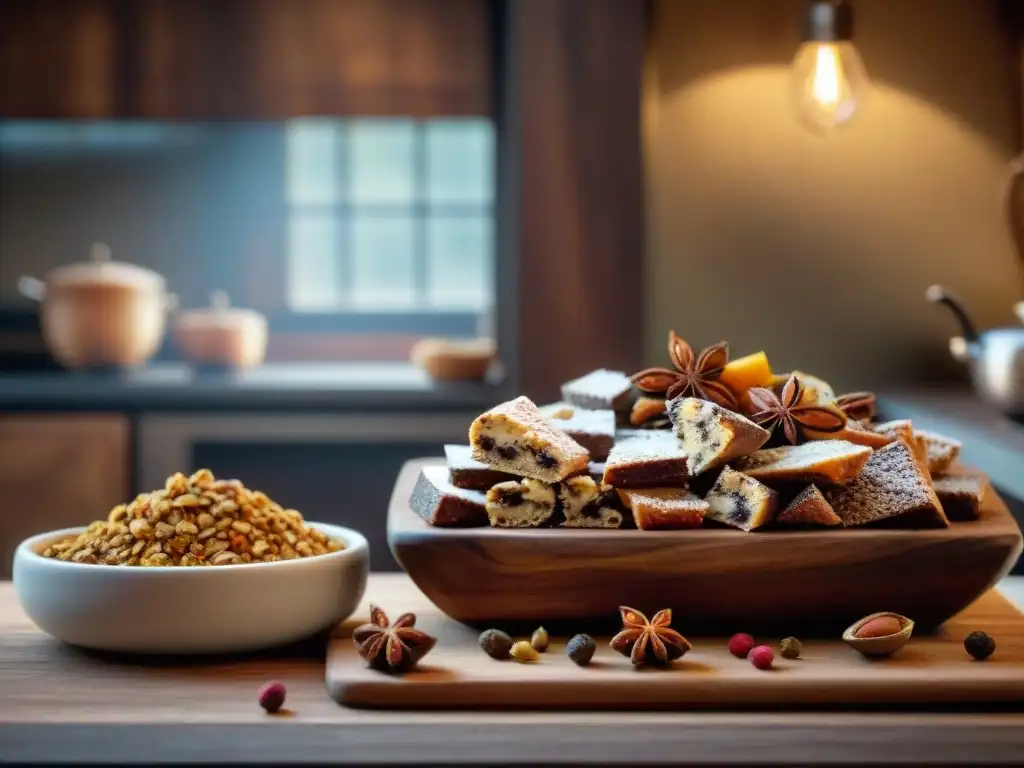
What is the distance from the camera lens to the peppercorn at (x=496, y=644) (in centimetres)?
95

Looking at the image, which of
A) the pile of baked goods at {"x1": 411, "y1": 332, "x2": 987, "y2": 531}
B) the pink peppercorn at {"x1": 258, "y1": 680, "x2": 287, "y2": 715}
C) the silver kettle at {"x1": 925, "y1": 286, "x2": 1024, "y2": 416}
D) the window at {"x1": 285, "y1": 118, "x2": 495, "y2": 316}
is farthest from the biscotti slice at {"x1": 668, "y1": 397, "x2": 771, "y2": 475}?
the window at {"x1": 285, "y1": 118, "x2": 495, "y2": 316}

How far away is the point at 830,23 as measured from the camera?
257 centimetres

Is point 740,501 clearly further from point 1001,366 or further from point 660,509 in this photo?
point 1001,366

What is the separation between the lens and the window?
164 inches

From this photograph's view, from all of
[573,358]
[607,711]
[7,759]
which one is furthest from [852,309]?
[7,759]

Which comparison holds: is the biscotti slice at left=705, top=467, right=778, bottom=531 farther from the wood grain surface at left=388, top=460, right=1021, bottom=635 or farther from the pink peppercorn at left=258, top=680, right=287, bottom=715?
the pink peppercorn at left=258, top=680, right=287, bottom=715

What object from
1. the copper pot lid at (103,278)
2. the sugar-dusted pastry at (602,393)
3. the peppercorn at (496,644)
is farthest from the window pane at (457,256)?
the peppercorn at (496,644)

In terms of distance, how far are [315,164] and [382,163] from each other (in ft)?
0.75

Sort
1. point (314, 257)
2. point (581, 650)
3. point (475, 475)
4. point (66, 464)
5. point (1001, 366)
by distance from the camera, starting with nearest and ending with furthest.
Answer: point (581, 650), point (475, 475), point (1001, 366), point (66, 464), point (314, 257)

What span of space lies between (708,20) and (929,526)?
7.67ft

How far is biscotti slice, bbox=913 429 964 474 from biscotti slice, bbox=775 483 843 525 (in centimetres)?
21

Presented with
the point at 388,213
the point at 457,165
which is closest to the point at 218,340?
the point at 388,213

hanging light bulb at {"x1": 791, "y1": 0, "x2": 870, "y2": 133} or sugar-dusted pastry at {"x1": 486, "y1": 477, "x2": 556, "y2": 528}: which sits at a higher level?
hanging light bulb at {"x1": 791, "y1": 0, "x2": 870, "y2": 133}

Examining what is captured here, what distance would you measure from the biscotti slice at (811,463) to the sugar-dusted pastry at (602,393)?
0.17m
